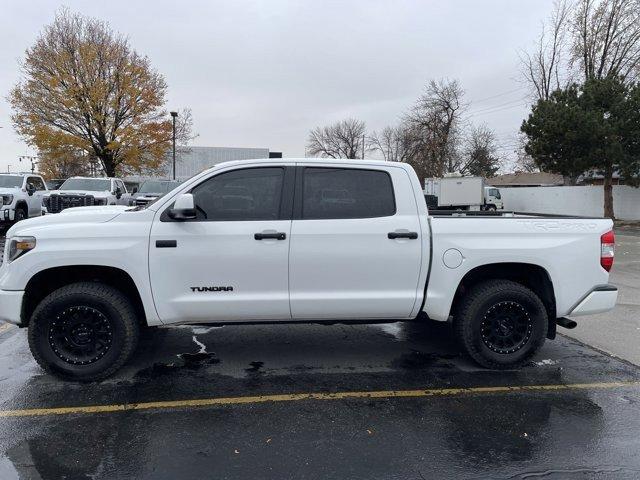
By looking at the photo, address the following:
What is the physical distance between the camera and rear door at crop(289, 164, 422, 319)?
444cm

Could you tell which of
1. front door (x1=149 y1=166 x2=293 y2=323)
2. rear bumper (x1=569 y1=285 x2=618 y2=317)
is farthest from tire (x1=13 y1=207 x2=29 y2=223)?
rear bumper (x1=569 y1=285 x2=618 y2=317)

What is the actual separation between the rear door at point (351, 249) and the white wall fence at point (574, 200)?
88.4ft

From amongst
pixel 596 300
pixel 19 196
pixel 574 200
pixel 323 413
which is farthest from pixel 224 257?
pixel 574 200

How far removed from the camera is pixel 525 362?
190 inches

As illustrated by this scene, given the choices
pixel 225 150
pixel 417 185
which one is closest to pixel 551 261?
pixel 417 185

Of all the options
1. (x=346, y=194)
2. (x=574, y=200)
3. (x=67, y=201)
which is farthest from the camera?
(x=574, y=200)

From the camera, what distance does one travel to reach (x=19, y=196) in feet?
49.6

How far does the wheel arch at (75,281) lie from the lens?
14.4ft

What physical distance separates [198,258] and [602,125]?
2464cm

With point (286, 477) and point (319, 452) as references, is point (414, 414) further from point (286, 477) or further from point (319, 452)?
point (286, 477)

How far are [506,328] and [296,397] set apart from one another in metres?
2.10

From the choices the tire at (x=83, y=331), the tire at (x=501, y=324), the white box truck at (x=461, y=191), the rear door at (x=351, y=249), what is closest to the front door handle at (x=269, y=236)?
the rear door at (x=351, y=249)

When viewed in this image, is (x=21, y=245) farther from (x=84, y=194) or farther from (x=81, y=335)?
(x=84, y=194)

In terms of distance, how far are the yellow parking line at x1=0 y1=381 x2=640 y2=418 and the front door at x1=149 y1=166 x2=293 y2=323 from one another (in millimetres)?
708
